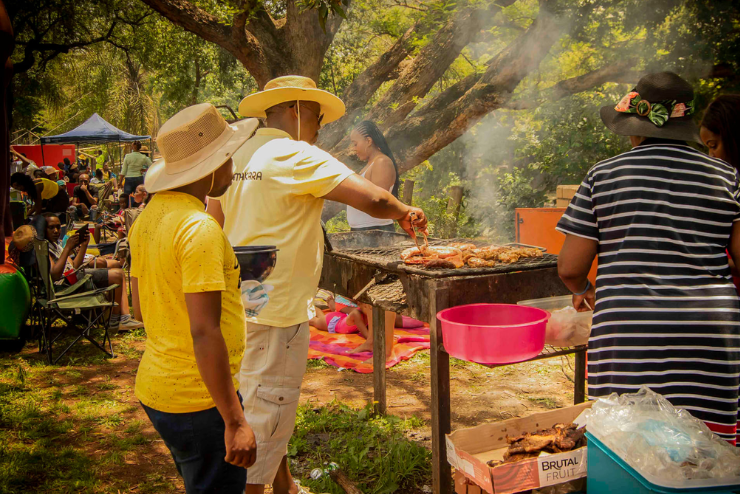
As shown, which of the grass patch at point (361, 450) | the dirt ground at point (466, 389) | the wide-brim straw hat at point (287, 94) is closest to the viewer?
the wide-brim straw hat at point (287, 94)

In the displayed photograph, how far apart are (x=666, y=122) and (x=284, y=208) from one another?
175 centimetres

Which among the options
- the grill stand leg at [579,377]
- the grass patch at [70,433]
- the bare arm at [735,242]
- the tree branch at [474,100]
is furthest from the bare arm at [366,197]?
the tree branch at [474,100]

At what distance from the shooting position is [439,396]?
3.22 meters

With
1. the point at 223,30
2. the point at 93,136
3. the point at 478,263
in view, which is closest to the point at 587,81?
the point at 223,30

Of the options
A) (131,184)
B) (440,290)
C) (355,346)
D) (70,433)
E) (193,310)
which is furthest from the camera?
(131,184)

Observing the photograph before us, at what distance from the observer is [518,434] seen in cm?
317

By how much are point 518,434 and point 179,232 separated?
2.22 metres

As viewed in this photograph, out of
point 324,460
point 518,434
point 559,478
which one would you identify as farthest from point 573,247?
point 324,460

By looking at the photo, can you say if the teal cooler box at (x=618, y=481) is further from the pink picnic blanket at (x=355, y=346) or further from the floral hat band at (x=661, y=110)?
the pink picnic blanket at (x=355, y=346)

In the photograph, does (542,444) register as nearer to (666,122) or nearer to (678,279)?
(678,279)

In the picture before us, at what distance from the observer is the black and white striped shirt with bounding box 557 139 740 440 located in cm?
219

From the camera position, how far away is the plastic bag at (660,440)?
1691 mm

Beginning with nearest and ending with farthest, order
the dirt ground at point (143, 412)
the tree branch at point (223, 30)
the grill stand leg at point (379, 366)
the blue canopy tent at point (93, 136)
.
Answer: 1. the dirt ground at point (143, 412)
2. the grill stand leg at point (379, 366)
3. the tree branch at point (223, 30)
4. the blue canopy tent at point (93, 136)

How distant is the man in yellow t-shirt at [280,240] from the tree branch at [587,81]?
23.3 feet
